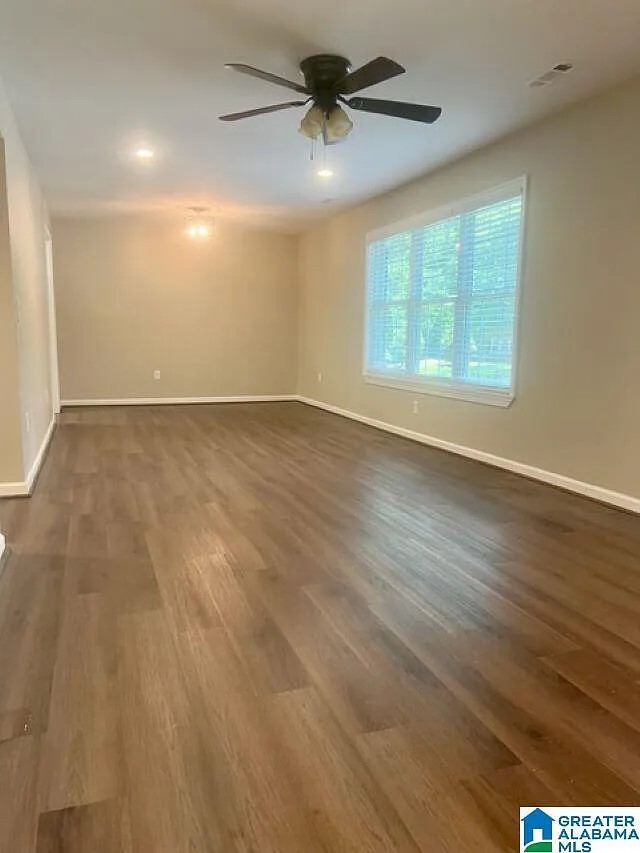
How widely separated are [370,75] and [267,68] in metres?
0.81

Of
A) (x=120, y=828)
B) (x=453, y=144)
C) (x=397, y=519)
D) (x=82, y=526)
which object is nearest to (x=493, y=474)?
(x=397, y=519)

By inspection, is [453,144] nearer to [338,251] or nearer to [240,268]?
[338,251]

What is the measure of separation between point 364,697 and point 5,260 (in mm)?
3416

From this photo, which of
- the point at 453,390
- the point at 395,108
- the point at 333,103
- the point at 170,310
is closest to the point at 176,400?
the point at 170,310

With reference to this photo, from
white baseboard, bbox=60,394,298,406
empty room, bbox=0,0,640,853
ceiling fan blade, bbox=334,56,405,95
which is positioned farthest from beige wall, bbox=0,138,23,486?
white baseboard, bbox=60,394,298,406

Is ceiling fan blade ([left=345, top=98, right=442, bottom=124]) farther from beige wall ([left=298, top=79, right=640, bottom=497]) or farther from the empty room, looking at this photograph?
beige wall ([left=298, top=79, right=640, bottom=497])

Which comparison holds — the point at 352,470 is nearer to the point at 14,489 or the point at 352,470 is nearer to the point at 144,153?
the point at 14,489

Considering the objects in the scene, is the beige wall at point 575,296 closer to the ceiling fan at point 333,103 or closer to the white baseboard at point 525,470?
the white baseboard at point 525,470

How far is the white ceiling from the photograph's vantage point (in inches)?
115

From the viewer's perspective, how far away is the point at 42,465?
4926mm

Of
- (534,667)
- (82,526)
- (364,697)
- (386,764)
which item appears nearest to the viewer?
(386,764)

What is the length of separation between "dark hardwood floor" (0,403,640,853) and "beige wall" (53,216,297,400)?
207 inches

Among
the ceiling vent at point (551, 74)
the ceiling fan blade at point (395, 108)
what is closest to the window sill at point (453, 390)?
the ceiling vent at point (551, 74)

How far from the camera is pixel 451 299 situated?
5676 mm
